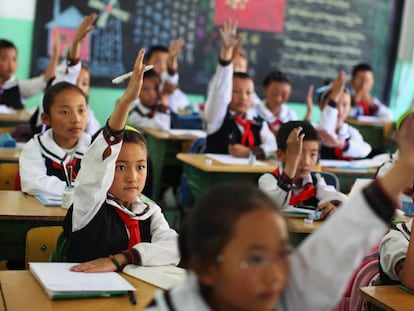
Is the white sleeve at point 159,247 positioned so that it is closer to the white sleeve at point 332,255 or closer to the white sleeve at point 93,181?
the white sleeve at point 93,181

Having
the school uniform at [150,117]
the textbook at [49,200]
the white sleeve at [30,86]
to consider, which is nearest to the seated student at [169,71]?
the school uniform at [150,117]

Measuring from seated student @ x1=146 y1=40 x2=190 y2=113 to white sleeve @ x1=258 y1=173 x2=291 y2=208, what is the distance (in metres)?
3.70

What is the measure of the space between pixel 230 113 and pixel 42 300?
3.64m

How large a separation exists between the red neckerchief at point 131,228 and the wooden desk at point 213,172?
1984mm

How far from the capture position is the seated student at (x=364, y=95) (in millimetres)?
8438

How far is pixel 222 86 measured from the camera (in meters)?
5.29

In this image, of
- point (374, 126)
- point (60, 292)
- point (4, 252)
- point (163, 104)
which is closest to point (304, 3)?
→ point (374, 126)

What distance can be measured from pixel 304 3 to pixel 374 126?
2.01 meters

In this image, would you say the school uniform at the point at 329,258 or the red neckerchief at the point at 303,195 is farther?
the red neckerchief at the point at 303,195

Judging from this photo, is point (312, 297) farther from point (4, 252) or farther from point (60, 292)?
point (4, 252)

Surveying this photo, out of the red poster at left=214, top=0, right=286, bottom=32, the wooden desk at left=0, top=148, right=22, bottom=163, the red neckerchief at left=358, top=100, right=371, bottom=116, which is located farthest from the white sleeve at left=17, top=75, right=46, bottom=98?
the red neckerchief at left=358, top=100, right=371, bottom=116

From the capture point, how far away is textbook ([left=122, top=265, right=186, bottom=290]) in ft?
7.13

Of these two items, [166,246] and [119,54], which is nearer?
[166,246]

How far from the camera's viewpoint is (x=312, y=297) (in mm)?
1428
